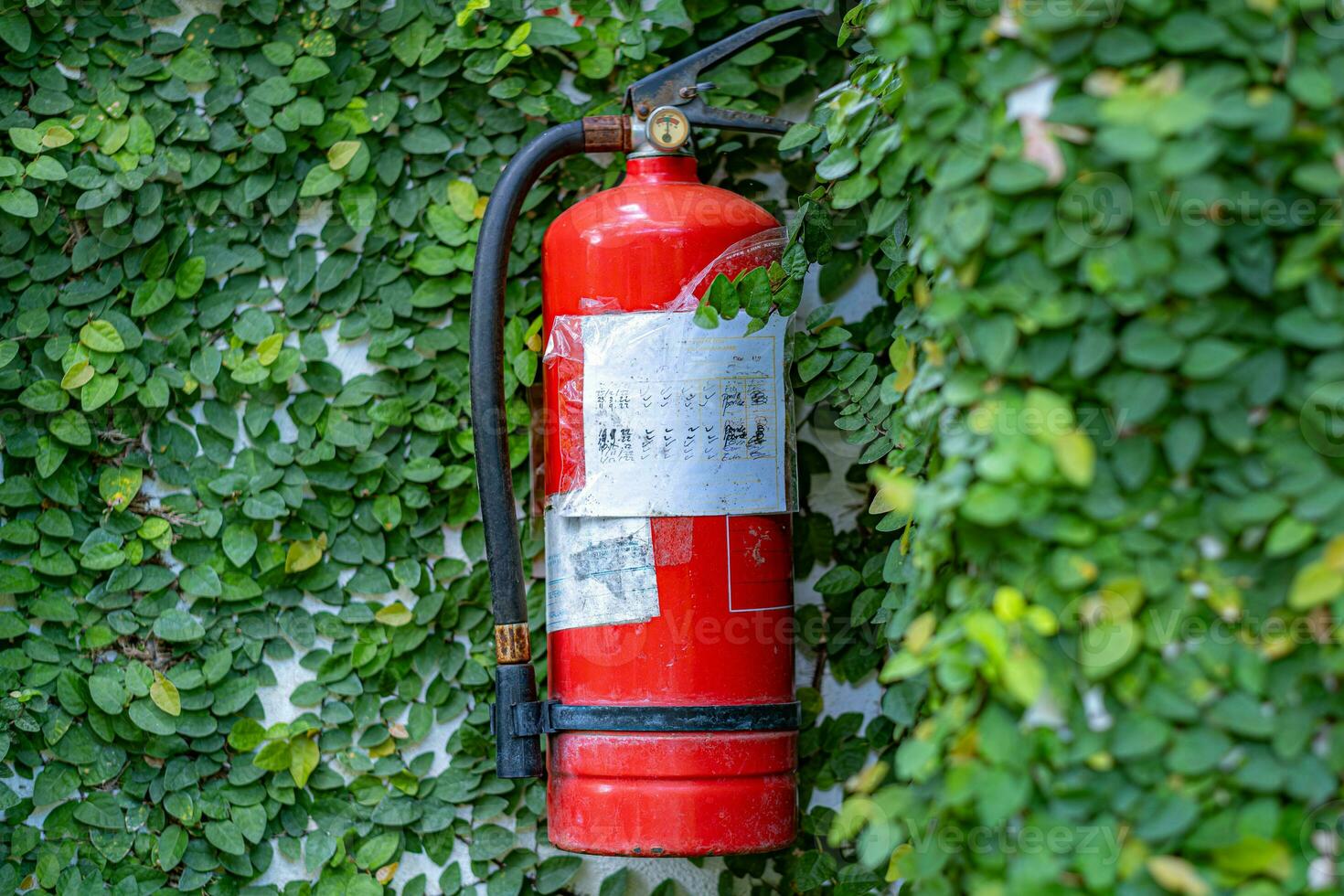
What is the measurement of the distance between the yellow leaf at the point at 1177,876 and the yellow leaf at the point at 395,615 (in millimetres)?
972

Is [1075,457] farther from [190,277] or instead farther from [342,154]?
[190,277]

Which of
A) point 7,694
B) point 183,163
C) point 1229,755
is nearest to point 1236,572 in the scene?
point 1229,755

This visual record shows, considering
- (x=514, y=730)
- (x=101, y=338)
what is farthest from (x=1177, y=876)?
(x=101, y=338)

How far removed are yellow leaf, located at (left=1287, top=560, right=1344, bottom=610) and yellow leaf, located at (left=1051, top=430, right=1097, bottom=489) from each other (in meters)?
0.15

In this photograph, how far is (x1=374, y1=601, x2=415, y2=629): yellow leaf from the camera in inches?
59.3

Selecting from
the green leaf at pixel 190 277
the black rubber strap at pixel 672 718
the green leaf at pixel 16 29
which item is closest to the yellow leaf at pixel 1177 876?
the black rubber strap at pixel 672 718

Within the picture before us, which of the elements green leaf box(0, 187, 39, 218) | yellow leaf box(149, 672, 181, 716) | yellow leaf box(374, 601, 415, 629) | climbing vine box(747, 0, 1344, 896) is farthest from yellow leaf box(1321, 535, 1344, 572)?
green leaf box(0, 187, 39, 218)

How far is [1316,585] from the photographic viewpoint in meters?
0.77

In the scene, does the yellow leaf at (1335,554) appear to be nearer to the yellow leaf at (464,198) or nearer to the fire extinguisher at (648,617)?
the fire extinguisher at (648,617)

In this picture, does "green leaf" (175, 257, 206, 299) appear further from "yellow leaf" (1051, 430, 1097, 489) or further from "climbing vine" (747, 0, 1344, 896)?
"yellow leaf" (1051, 430, 1097, 489)

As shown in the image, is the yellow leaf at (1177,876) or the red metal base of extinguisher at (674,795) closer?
the yellow leaf at (1177,876)

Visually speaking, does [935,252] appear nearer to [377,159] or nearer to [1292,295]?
[1292,295]

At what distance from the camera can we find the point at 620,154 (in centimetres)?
150

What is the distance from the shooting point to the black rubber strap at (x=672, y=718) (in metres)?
1.25
